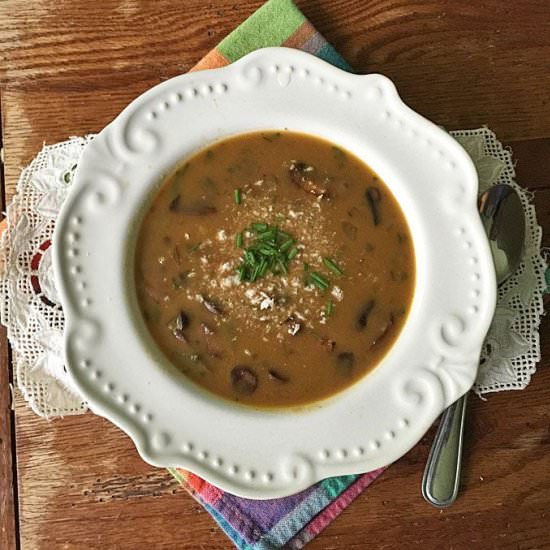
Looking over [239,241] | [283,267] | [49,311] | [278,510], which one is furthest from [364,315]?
[49,311]

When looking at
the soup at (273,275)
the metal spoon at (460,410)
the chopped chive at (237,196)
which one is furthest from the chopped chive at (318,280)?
the metal spoon at (460,410)

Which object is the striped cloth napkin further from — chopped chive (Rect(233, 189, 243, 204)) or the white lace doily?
chopped chive (Rect(233, 189, 243, 204))

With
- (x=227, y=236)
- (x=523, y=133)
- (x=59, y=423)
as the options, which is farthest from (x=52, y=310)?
(x=523, y=133)

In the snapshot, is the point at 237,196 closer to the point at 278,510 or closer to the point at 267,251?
the point at 267,251

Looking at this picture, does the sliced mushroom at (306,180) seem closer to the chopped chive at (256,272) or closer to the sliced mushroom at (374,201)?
the sliced mushroom at (374,201)

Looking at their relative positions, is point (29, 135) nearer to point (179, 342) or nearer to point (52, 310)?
point (52, 310)

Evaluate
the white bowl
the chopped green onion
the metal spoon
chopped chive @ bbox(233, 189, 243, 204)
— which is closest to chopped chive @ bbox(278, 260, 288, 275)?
the chopped green onion
